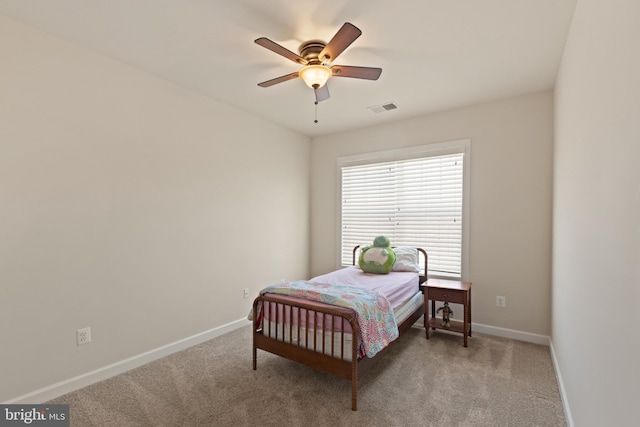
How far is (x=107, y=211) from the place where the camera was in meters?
2.54

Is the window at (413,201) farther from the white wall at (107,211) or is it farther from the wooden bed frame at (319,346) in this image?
the wooden bed frame at (319,346)

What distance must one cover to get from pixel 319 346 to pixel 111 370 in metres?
1.78

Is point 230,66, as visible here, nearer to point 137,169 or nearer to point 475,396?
point 137,169

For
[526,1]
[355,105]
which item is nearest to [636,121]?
[526,1]

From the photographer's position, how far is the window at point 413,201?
3.68 metres

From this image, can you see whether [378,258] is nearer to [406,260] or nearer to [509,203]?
[406,260]

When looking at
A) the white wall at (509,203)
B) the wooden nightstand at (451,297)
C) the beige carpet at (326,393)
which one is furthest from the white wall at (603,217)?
the white wall at (509,203)

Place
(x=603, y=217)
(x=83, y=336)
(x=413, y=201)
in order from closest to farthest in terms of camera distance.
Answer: (x=603, y=217) → (x=83, y=336) → (x=413, y=201)

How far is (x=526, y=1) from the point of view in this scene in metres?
1.86

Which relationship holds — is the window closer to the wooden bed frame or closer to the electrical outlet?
the wooden bed frame

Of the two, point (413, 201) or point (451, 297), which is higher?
point (413, 201)

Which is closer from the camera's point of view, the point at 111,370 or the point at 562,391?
the point at 562,391

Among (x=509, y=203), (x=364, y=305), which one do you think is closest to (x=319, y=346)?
(x=364, y=305)

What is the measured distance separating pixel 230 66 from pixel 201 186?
128cm
